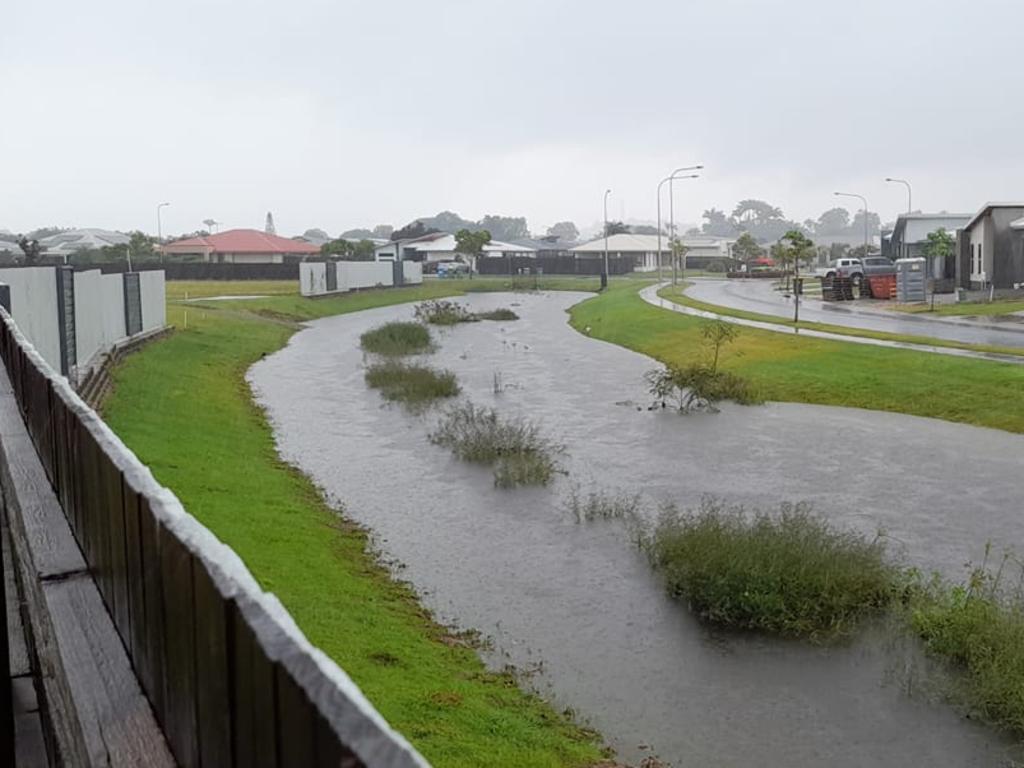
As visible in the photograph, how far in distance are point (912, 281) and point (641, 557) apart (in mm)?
42209

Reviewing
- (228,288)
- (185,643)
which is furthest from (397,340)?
(185,643)

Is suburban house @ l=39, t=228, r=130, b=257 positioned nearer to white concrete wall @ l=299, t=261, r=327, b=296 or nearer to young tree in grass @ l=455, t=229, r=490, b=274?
young tree in grass @ l=455, t=229, r=490, b=274

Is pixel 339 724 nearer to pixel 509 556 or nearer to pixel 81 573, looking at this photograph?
pixel 81 573

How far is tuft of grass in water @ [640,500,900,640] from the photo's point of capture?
12758mm

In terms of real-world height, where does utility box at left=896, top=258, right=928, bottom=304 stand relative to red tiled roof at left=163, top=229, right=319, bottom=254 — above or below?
below

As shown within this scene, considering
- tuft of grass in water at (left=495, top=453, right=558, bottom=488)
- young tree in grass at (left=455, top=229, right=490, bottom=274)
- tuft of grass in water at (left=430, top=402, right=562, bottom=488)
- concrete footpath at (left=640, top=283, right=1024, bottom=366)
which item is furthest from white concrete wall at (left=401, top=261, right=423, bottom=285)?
tuft of grass in water at (left=495, top=453, right=558, bottom=488)

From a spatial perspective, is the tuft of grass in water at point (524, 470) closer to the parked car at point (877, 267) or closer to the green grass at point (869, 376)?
the green grass at point (869, 376)

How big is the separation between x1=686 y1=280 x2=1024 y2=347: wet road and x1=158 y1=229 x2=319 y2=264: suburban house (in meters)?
58.5

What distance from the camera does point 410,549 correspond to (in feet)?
52.0

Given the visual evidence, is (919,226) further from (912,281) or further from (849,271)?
(912,281)

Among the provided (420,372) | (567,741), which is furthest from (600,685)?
(420,372)

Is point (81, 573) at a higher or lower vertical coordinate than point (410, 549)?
higher

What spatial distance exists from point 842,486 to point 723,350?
18.1 m

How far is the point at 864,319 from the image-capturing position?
45.7 m
